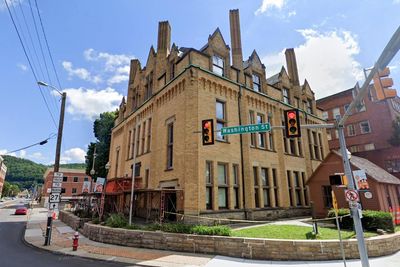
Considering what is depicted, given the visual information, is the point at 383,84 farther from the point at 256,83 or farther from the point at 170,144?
the point at 256,83

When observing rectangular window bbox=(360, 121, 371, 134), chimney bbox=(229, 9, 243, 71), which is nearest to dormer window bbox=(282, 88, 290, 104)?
chimney bbox=(229, 9, 243, 71)

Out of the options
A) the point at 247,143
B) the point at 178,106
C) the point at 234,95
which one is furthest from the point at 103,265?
the point at 234,95

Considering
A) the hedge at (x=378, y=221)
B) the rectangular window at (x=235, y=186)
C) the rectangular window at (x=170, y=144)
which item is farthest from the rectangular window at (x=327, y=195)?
the rectangular window at (x=170, y=144)

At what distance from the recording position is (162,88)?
821 inches

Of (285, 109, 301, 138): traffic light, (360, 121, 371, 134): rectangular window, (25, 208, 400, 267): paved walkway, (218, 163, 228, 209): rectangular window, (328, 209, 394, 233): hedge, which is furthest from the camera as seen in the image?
(360, 121, 371, 134): rectangular window

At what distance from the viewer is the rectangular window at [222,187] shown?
55.5 ft

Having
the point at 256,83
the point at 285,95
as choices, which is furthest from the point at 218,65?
the point at 285,95

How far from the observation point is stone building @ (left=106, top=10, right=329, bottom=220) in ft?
54.3

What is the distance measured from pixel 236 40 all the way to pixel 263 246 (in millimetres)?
18058

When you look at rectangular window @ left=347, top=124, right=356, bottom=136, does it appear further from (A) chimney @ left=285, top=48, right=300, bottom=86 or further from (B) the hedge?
(B) the hedge

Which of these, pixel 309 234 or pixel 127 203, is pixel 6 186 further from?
pixel 309 234

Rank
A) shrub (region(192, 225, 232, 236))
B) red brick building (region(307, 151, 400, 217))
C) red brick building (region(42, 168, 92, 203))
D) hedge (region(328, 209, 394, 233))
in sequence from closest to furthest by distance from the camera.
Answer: shrub (region(192, 225, 232, 236))
hedge (region(328, 209, 394, 233))
red brick building (region(307, 151, 400, 217))
red brick building (region(42, 168, 92, 203))

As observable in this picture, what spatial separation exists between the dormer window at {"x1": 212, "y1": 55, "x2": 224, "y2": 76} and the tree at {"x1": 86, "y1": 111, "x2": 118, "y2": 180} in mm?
26175

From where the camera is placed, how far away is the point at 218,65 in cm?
2009
